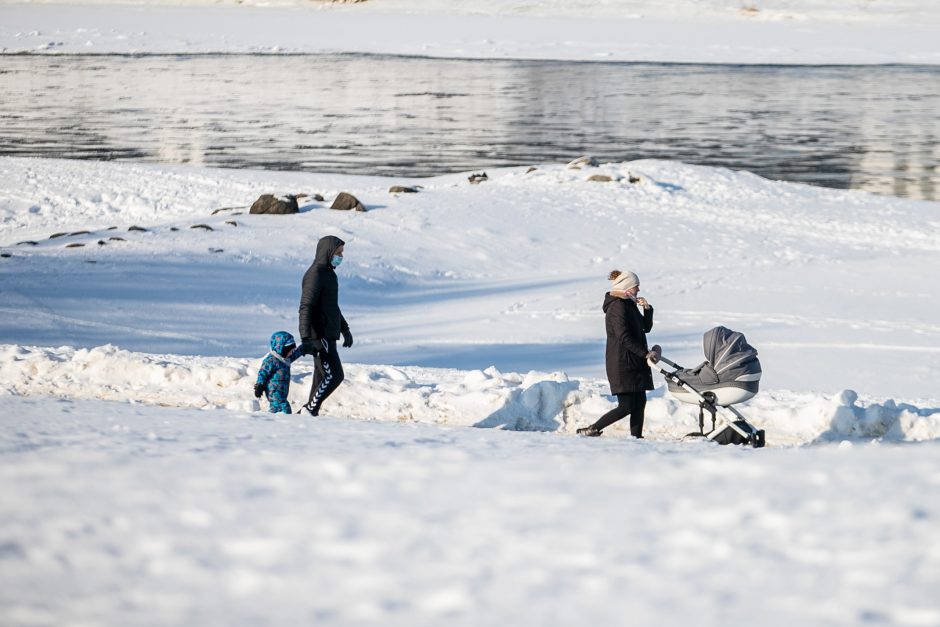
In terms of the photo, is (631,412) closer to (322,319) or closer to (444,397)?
(444,397)

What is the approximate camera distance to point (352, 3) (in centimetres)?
10212

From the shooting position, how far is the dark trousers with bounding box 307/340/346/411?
752 cm

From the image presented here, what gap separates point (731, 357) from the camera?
701cm

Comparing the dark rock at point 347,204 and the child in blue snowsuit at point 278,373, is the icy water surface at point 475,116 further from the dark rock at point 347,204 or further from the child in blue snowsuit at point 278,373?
the child in blue snowsuit at point 278,373

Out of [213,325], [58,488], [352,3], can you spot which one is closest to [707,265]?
[213,325]

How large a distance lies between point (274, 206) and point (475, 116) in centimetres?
2342

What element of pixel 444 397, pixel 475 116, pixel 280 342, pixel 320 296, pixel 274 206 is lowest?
pixel 444 397

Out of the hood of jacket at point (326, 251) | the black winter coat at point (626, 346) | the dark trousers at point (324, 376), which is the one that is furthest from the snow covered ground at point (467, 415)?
the hood of jacket at point (326, 251)

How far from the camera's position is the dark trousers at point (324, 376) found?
752cm

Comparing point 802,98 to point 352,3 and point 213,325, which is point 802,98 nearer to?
point 213,325

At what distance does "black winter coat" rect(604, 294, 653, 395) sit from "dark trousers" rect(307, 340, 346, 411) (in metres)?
1.82

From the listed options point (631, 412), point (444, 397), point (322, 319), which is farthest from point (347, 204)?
point (631, 412)

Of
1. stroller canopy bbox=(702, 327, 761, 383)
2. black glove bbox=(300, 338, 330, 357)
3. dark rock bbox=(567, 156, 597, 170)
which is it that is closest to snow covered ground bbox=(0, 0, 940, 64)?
dark rock bbox=(567, 156, 597, 170)

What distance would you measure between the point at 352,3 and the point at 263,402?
98.5 metres
